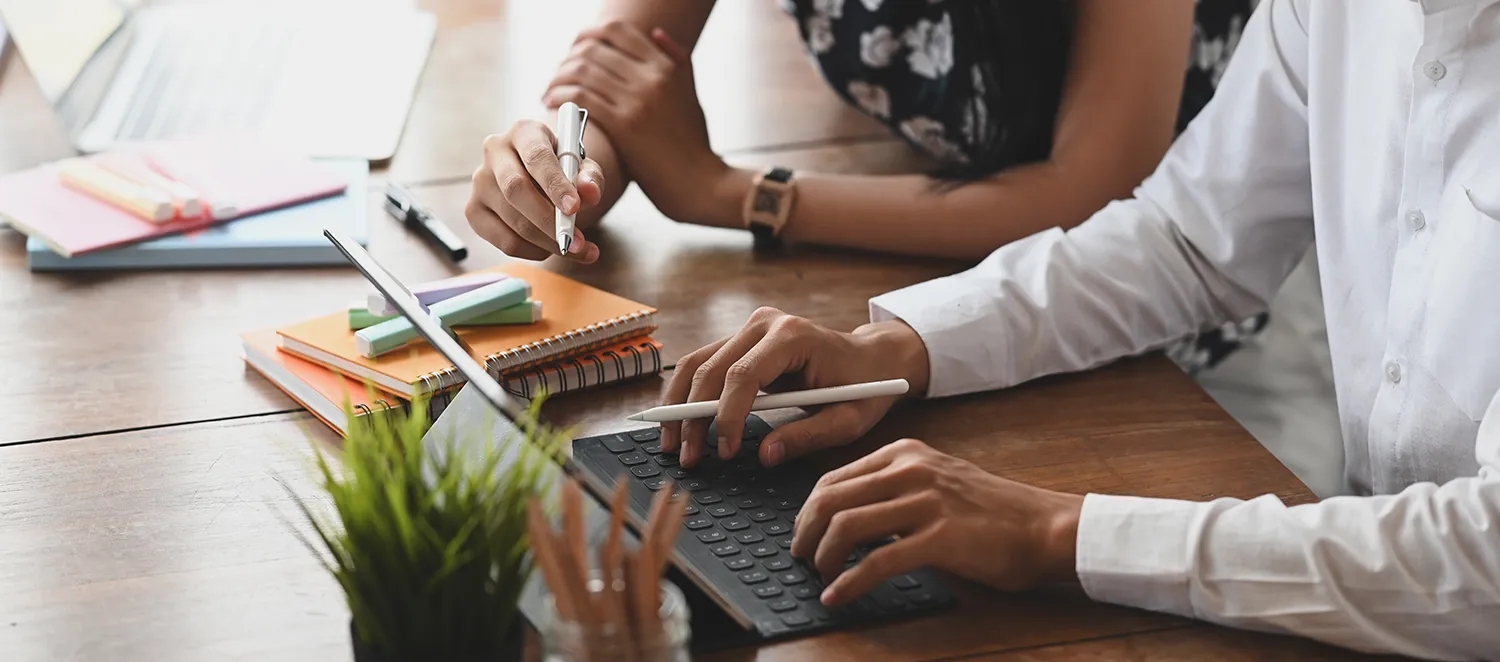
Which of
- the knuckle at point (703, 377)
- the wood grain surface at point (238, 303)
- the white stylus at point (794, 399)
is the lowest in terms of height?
the wood grain surface at point (238, 303)

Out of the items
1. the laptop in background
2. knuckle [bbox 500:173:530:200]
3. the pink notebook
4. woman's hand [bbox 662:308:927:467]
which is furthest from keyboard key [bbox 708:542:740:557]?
the laptop in background

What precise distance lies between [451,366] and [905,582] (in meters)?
0.38

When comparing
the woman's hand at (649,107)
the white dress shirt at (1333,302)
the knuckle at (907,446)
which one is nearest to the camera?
the white dress shirt at (1333,302)

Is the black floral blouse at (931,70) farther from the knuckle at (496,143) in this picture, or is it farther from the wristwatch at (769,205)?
the knuckle at (496,143)

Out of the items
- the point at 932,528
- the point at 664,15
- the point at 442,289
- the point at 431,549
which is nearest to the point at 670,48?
the point at 664,15

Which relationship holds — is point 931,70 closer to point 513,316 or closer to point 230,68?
point 513,316

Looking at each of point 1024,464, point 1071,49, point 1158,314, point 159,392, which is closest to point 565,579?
point 1024,464

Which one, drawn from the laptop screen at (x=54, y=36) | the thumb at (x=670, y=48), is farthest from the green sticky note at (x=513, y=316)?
the laptop screen at (x=54, y=36)

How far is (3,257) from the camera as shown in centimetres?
140

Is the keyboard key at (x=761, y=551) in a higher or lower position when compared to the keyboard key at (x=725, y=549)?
higher

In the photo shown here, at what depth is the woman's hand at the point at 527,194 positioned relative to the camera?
128cm

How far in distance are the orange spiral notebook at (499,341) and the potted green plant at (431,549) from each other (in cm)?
41

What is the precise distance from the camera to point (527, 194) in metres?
1.31

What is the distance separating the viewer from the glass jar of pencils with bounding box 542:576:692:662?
0.59 m
